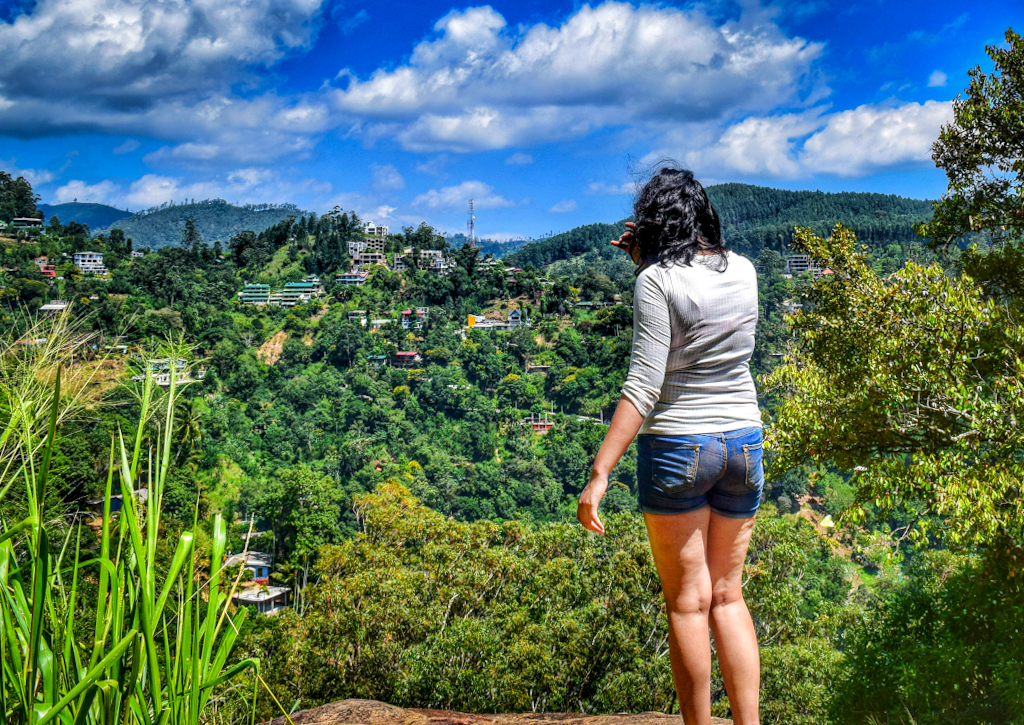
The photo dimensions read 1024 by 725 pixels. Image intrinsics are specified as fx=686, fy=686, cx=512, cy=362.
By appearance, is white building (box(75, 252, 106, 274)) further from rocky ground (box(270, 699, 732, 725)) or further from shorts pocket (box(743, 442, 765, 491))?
shorts pocket (box(743, 442, 765, 491))

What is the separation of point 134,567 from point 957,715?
3121 mm

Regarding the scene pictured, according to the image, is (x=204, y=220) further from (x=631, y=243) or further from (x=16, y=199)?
(x=631, y=243)

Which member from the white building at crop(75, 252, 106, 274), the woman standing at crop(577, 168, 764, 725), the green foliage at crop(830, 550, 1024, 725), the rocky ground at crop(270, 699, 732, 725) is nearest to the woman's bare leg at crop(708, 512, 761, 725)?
the woman standing at crop(577, 168, 764, 725)

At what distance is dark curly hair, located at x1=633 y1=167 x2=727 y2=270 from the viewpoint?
1.33 metres

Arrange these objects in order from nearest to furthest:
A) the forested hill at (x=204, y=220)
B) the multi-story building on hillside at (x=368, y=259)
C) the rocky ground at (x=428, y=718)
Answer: the rocky ground at (x=428, y=718) < the multi-story building on hillside at (x=368, y=259) < the forested hill at (x=204, y=220)

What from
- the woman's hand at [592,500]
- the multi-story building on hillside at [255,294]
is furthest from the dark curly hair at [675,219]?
the multi-story building on hillside at [255,294]

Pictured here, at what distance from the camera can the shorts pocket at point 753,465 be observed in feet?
4.22

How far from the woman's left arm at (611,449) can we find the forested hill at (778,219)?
48.5 metres

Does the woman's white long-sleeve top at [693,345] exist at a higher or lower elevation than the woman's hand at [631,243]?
lower

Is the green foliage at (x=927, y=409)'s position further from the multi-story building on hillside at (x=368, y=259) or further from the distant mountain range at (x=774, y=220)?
the multi-story building on hillside at (x=368, y=259)

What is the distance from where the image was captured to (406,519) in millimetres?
8414

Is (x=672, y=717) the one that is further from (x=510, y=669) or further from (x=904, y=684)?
(x=510, y=669)

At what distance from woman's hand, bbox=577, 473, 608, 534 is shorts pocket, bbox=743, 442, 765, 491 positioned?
0.92ft

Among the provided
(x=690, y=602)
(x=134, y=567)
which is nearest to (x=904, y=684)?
(x=690, y=602)
